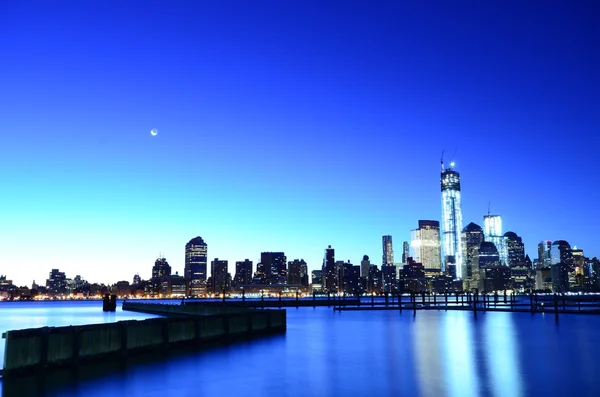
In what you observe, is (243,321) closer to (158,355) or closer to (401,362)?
(158,355)

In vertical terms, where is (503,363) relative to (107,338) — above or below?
below

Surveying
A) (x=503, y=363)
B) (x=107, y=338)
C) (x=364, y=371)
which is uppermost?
(x=107, y=338)

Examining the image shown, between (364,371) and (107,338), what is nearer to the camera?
(364,371)

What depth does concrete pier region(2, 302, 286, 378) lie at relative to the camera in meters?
22.6

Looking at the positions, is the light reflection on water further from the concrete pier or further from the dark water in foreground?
the concrete pier

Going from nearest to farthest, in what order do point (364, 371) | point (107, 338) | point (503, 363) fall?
1. point (364, 371)
2. point (107, 338)
3. point (503, 363)

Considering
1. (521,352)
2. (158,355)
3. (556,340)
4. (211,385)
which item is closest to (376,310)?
(556,340)

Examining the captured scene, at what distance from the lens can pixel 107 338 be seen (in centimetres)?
2745

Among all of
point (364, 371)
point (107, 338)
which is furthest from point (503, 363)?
point (107, 338)

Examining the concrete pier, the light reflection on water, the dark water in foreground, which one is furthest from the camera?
the concrete pier

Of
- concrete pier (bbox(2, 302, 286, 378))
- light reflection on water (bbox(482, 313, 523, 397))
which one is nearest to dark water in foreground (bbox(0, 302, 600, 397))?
light reflection on water (bbox(482, 313, 523, 397))

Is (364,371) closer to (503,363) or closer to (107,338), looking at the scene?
(503,363)

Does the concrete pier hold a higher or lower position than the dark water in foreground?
higher

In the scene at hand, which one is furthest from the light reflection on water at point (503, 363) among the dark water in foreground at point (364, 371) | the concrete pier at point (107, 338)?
the concrete pier at point (107, 338)
